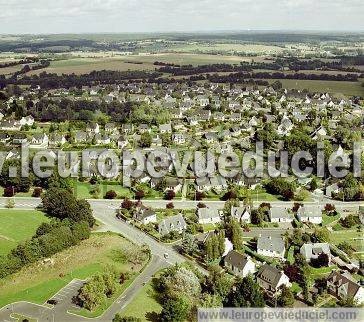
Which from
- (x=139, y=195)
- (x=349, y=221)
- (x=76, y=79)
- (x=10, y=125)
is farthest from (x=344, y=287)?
(x=76, y=79)

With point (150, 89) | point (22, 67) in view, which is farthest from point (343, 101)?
point (22, 67)

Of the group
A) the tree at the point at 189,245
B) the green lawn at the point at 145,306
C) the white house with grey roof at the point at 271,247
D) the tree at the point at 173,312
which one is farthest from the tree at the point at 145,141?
the tree at the point at 173,312

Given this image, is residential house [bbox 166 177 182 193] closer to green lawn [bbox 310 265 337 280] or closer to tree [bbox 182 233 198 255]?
tree [bbox 182 233 198 255]

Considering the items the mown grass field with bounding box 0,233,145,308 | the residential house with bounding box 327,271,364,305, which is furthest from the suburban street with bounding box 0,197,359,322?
the residential house with bounding box 327,271,364,305

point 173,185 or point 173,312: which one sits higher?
point 173,185

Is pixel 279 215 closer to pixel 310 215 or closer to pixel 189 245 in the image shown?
pixel 310 215

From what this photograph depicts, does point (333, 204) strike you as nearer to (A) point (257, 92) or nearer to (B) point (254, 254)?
(B) point (254, 254)

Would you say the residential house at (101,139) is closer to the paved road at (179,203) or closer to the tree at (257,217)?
the paved road at (179,203)
